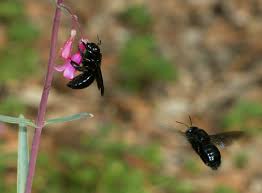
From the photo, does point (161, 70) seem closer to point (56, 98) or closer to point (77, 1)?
point (56, 98)

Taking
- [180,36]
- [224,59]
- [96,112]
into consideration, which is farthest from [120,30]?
[96,112]

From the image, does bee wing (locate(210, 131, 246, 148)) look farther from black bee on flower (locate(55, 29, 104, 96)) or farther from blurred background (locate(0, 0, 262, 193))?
blurred background (locate(0, 0, 262, 193))

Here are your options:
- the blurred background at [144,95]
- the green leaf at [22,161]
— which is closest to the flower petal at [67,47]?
the green leaf at [22,161]

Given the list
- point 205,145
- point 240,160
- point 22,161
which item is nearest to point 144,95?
point 240,160

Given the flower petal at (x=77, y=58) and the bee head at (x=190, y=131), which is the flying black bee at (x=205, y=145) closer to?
the bee head at (x=190, y=131)

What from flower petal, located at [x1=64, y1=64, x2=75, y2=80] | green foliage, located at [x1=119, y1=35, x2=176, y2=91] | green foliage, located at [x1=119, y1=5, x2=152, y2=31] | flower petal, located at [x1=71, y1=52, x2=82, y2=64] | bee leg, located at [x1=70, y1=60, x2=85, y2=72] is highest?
green foliage, located at [x1=119, y1=5, x2=152, y2=31]

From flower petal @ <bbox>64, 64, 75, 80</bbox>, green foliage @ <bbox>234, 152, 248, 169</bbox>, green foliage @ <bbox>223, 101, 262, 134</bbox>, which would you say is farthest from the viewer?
green foliage @ <bbox>223, 101, 262, 134</bbox>

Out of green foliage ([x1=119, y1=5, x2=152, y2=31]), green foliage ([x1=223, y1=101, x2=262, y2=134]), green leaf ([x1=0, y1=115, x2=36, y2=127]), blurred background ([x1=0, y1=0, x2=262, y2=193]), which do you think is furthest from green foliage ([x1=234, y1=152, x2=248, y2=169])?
green leaf ([x1=0, y1=115, x2=36, y2=127])
